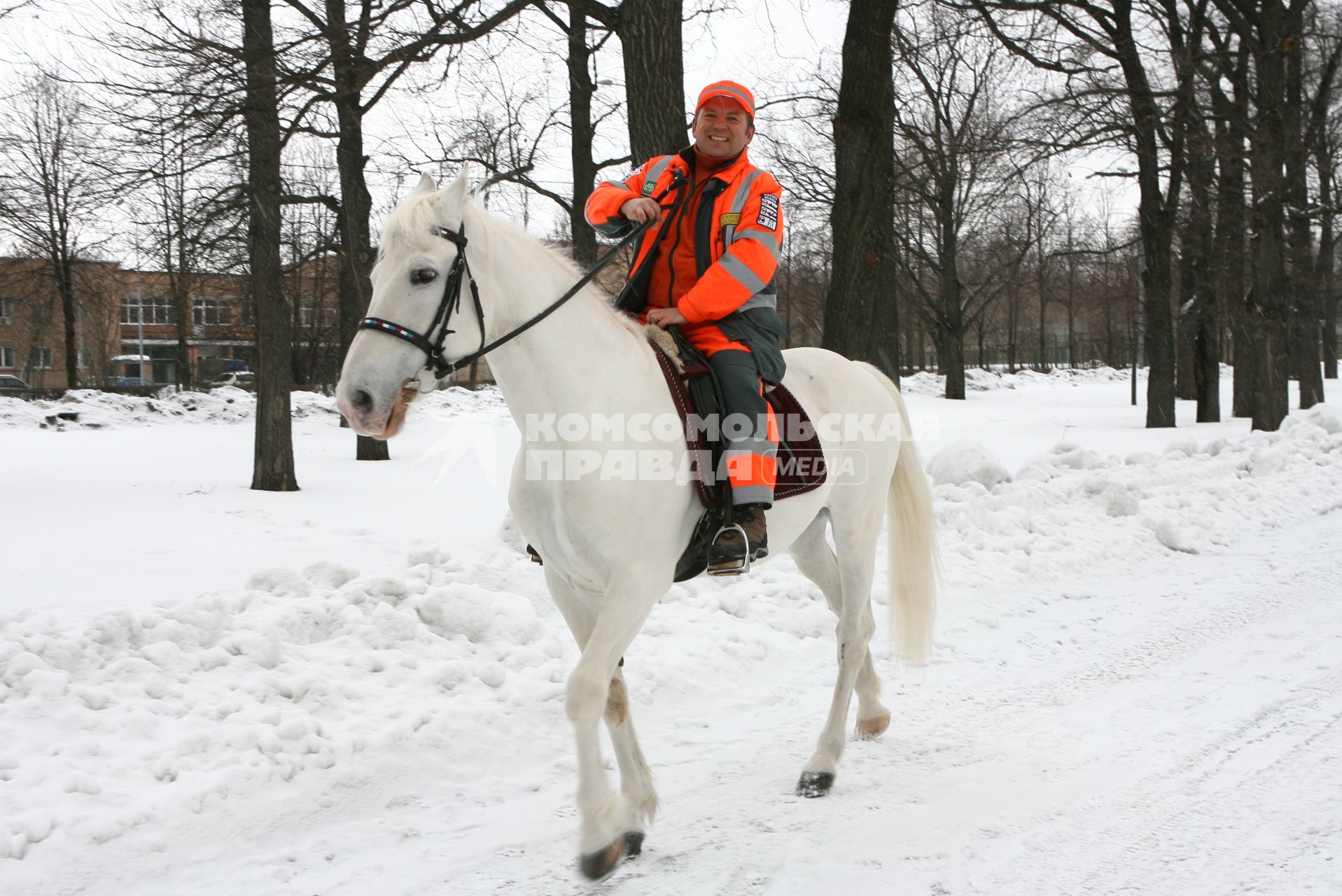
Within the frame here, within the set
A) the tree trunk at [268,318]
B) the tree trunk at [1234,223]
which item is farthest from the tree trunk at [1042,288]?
the tree trunk at [268,318]

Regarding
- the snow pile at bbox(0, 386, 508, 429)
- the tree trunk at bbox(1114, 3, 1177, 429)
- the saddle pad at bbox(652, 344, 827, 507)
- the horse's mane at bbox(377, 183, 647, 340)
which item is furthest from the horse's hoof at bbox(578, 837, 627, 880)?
the snow pile at bbox(0, 386, 508, 429)

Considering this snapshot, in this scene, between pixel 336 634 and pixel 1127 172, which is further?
pixel 1127 172

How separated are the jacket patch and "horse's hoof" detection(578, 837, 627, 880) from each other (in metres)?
2.55

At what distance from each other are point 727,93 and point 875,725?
10.4 feet

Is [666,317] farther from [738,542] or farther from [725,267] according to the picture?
[738,542]

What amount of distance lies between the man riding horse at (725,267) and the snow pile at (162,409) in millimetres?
18858

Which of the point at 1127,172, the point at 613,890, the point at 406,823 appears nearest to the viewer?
the point at 613,890

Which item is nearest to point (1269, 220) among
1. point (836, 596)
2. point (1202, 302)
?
Result: point (1202, 302)

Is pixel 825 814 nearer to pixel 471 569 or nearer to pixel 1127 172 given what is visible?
pixel 471 569

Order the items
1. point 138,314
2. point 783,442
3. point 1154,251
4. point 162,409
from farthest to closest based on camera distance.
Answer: point 138,314 → point 162,409 → point 1154,251 → point 783,442

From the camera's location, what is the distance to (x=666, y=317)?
4.07 m

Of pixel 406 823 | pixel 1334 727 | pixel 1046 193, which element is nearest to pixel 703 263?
pixel 406 823

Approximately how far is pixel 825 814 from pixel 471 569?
3.36 meters

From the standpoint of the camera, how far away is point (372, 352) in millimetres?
3016
